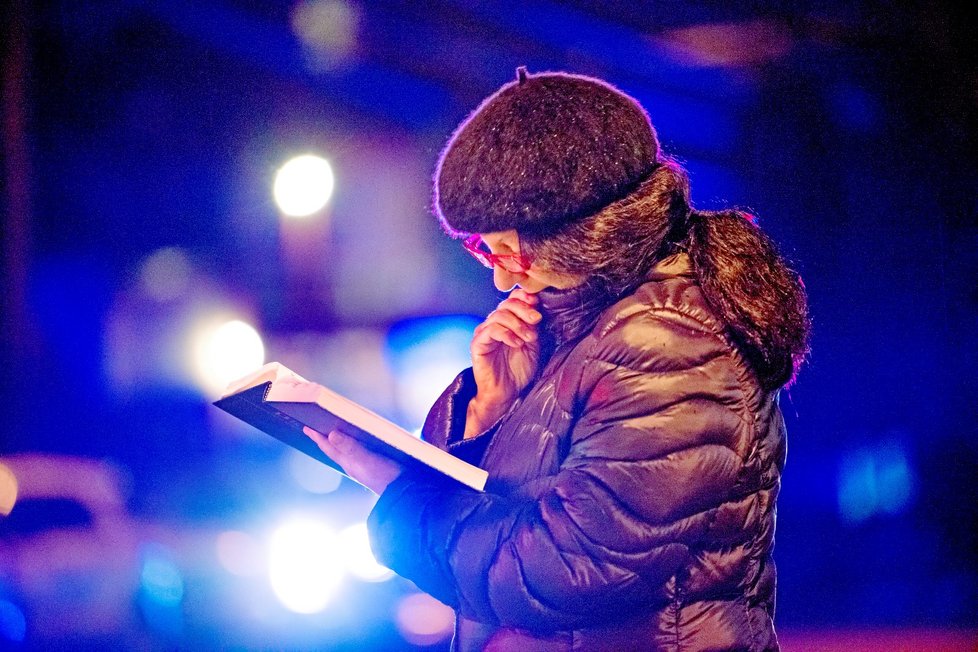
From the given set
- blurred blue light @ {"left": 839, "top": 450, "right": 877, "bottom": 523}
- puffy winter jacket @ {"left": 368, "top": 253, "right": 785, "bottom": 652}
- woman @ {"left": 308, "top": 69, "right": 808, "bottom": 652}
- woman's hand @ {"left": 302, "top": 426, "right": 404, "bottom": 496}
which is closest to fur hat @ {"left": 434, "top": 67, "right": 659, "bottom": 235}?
woman @ {"left": 308, "top": 69, "right": 808, "bottom": 652}

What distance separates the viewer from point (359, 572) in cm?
358

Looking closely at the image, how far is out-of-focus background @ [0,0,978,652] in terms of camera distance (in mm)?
3328

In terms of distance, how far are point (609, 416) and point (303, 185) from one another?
9.74 ft

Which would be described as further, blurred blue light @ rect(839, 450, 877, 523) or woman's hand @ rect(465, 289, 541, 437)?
blurred blue light @ rect(839, 450, 877, 523)

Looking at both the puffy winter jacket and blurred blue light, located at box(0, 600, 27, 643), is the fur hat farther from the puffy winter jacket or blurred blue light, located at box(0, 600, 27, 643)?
blurred blue light, located at box(0, 600, 27, 643)

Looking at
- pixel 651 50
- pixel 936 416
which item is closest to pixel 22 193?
pixel 651 50

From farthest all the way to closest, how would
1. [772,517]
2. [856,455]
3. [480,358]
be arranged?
[856,455]
[480,358]
[772,517]

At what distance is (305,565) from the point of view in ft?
12.1

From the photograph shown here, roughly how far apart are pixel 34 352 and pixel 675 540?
321 centimetres

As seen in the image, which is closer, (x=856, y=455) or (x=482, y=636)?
(x=482, y=636)

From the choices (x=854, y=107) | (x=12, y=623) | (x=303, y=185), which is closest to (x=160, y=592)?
(x=12, y=623)

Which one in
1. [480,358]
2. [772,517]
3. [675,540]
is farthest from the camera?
[480,358]

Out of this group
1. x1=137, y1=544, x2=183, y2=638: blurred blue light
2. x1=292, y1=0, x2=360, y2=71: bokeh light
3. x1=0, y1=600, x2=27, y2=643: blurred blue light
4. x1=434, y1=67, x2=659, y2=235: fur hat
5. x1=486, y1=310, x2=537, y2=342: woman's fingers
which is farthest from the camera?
x1=292, y1=0, x2=360, y2=71: bokeh light

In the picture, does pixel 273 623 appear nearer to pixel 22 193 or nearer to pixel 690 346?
pixel 22 193
